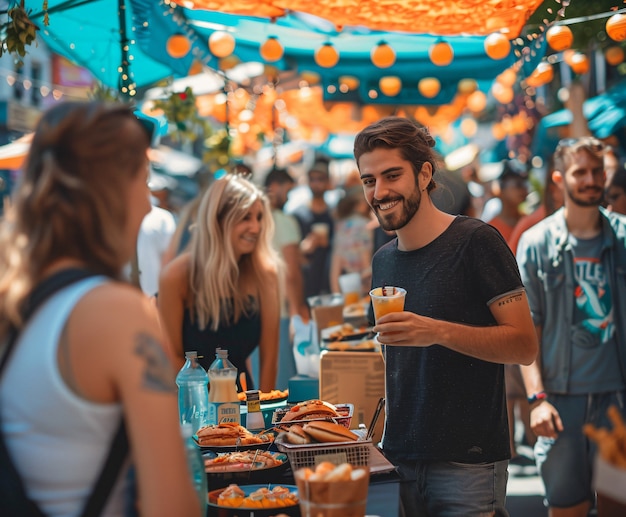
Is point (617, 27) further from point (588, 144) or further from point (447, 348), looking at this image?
point (447, 348)

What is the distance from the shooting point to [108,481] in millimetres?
1758

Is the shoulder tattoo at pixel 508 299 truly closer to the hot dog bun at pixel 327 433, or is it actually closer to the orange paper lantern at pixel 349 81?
the hot dog bun at pixel 327 433

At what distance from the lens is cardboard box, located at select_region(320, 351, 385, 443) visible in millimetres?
4203

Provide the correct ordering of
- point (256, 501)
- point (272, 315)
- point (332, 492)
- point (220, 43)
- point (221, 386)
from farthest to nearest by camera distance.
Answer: point (220, 43) < point (272, 315) < point (221, 386) < point (256, 501) < point (332, 492)

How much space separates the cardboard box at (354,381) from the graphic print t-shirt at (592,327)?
1080 mm

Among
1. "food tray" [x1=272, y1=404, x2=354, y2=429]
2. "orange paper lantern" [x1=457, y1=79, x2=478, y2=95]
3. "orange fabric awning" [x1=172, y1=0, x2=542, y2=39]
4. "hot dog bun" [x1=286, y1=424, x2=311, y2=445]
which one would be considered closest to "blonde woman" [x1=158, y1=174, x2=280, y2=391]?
"food tray" [x1=272, y1=404, x2=354, y2=429]

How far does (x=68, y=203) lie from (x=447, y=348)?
1.71m

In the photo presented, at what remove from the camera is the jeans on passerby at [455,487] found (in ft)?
9.93

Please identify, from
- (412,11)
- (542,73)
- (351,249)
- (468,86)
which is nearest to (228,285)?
(412,11)

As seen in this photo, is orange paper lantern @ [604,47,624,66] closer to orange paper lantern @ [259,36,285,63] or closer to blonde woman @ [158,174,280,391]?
orange paper lantern @ [259,36,285,63]

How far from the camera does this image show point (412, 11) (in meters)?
5.25

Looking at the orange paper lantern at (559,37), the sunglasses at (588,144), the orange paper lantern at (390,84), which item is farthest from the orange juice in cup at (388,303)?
the orange paper lantern at (390,84)

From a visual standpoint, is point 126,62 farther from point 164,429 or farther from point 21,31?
point 164,429

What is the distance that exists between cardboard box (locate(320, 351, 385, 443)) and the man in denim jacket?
864mm
